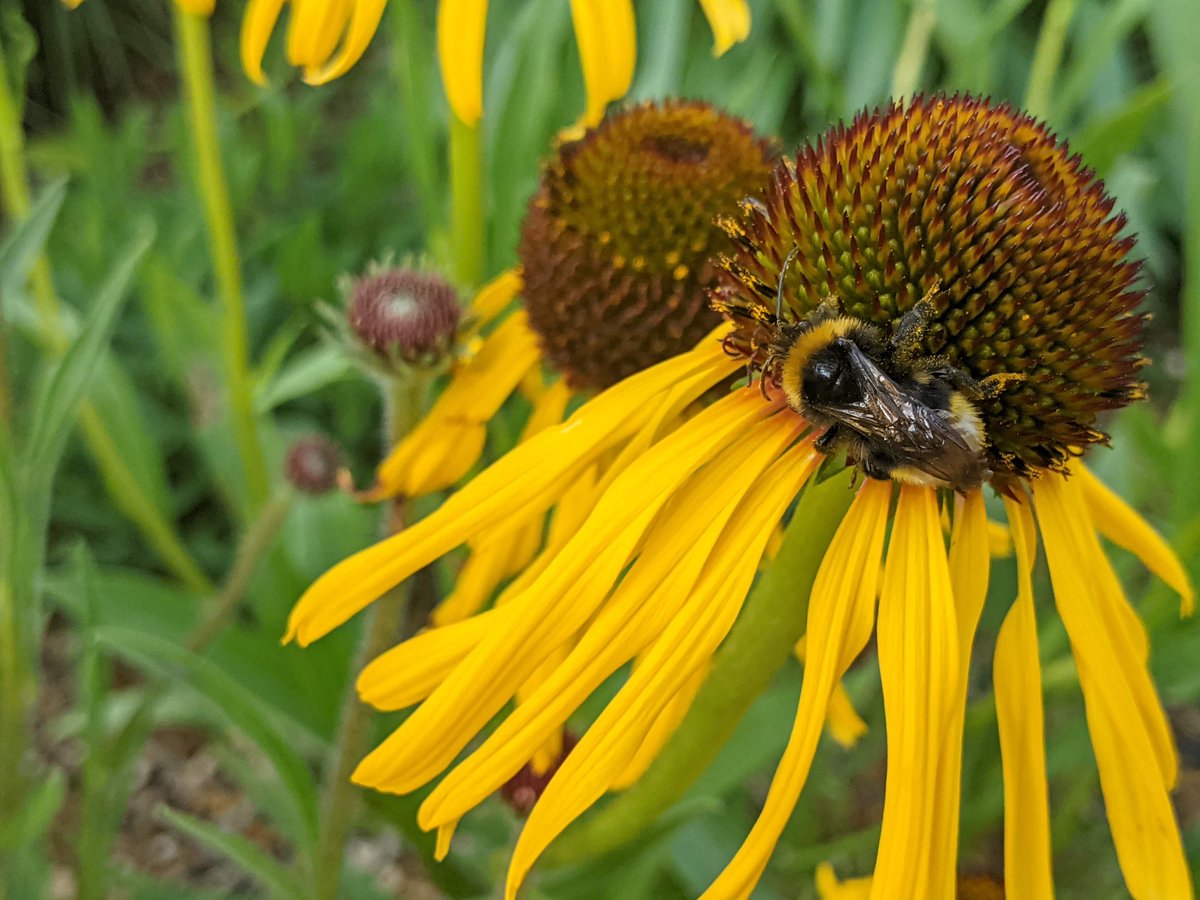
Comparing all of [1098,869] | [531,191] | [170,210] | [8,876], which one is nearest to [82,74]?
[170,210]

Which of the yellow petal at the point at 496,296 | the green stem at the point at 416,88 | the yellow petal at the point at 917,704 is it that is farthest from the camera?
the green stem at the point at 416,88

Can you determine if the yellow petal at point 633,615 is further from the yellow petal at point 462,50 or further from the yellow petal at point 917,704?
the yellow petal at point 462,50

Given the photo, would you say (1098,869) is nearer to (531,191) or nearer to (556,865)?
(556,865)

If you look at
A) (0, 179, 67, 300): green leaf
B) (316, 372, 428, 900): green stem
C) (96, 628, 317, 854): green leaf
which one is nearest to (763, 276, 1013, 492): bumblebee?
(316, 372, 428, 900): green stem

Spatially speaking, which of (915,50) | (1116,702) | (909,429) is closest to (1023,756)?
(1116,702)

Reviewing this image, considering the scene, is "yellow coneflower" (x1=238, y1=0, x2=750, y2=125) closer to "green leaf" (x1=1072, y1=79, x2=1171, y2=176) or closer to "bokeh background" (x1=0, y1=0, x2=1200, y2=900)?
"bokeh background" (x1=0, y1=0, x2=1200, y2=900)

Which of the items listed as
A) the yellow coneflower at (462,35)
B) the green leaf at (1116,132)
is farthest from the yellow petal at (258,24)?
the green leaf at (1116,132)

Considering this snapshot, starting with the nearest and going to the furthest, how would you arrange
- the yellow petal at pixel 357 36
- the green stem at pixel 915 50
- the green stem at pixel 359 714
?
the yellow petal at pixel 357 36 → the green stem at pixel 359 714 → the green stem at pixel 915 50
